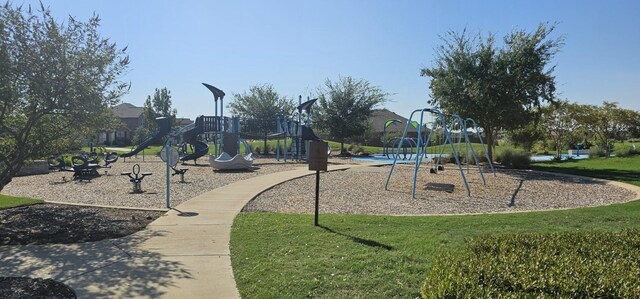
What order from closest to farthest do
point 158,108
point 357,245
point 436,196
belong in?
1. point 357,245
2. point 436,196
3. point 158,108

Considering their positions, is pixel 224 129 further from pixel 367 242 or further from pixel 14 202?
pixel 367 242

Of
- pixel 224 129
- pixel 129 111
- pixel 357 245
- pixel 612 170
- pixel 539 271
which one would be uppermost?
pixel 129 111

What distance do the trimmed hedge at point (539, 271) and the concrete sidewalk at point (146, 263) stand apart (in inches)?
83.0

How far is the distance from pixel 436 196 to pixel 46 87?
30.8ft

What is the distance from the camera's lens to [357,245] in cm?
624

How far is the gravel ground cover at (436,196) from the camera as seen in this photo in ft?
34.1

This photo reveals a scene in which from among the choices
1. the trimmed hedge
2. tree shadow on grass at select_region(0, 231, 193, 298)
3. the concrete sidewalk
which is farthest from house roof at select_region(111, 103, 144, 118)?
the trimmed hedge

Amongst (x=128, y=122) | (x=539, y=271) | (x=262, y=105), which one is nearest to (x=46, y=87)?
(x=539, y=271)

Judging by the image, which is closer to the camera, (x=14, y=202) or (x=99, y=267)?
(x=99, y=267)

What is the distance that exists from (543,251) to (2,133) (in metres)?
8.16

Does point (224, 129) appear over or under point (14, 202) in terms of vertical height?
over

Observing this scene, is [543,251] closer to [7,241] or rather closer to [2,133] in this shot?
[7,241]

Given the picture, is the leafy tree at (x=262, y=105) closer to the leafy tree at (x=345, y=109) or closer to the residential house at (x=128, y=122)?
the leafy tree at (x=345, y=109)

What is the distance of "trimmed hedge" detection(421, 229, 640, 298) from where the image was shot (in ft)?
10.8
